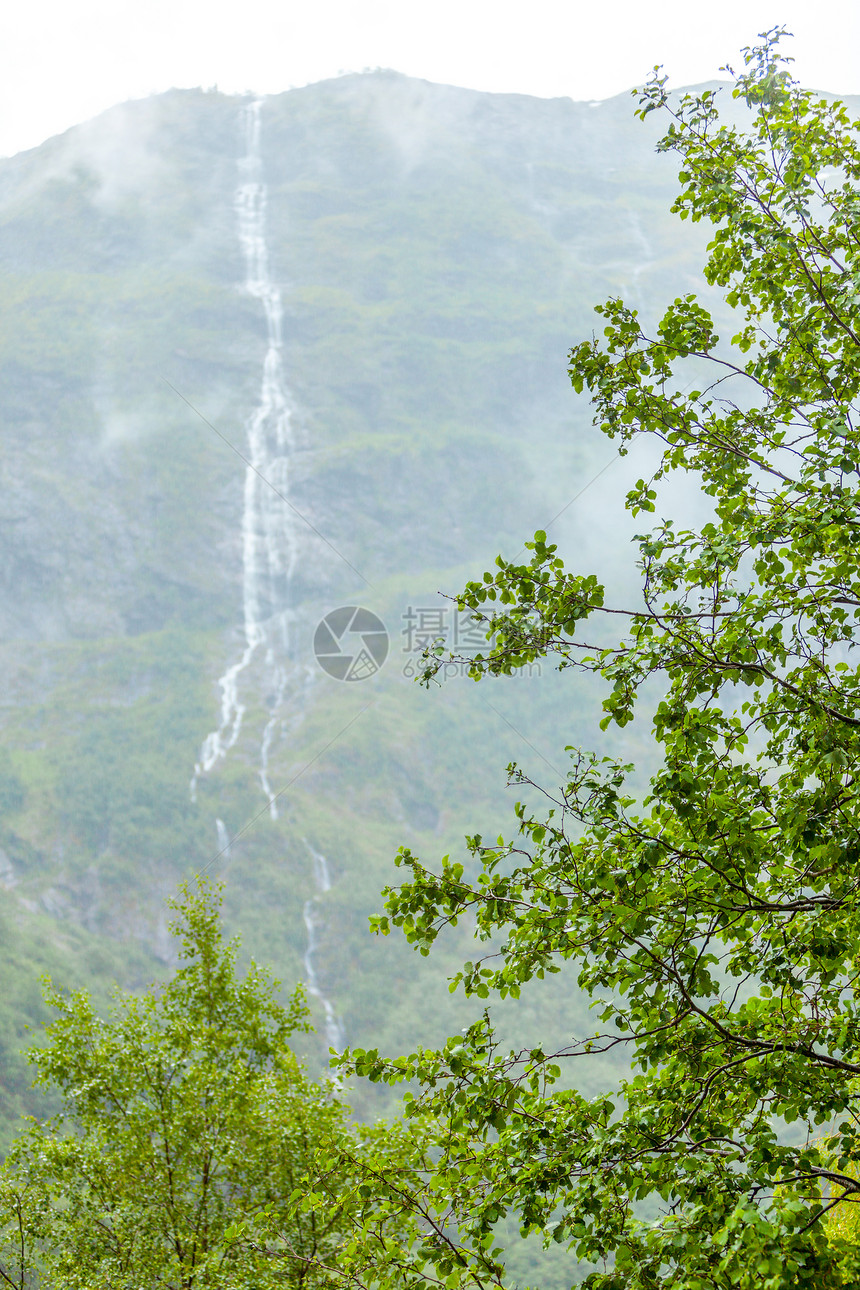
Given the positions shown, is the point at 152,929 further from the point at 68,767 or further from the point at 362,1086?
the point at 362,1086

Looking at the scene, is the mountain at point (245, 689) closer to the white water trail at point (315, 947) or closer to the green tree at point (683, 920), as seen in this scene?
the white water trail at point (315, 947)

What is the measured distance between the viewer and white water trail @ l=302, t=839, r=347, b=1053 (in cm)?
9679

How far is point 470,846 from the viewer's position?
5.27 meters

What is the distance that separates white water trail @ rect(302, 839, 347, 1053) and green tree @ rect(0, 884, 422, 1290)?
82.6m

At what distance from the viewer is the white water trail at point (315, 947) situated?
Answer: 96787 millimetres

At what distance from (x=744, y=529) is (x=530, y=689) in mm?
152968

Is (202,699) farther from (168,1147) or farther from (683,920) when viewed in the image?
(683,920)

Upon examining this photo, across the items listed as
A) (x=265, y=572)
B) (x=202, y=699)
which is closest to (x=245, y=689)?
(x=202, y=699)

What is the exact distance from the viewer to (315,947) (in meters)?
112

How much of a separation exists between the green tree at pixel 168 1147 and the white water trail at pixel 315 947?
82550 mm

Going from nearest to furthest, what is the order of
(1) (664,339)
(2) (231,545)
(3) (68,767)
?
(1) (664,339)
(3) (68,767)
(2) (231,545)

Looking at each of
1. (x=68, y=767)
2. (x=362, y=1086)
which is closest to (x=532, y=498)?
(x=68, y=767)

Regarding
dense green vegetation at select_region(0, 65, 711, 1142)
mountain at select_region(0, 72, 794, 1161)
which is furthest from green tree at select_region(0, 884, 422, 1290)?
dense green vegetation at select_region(0, 65, 711, 1142)

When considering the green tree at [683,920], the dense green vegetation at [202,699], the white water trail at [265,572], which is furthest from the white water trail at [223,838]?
the green tree at [683,920]
